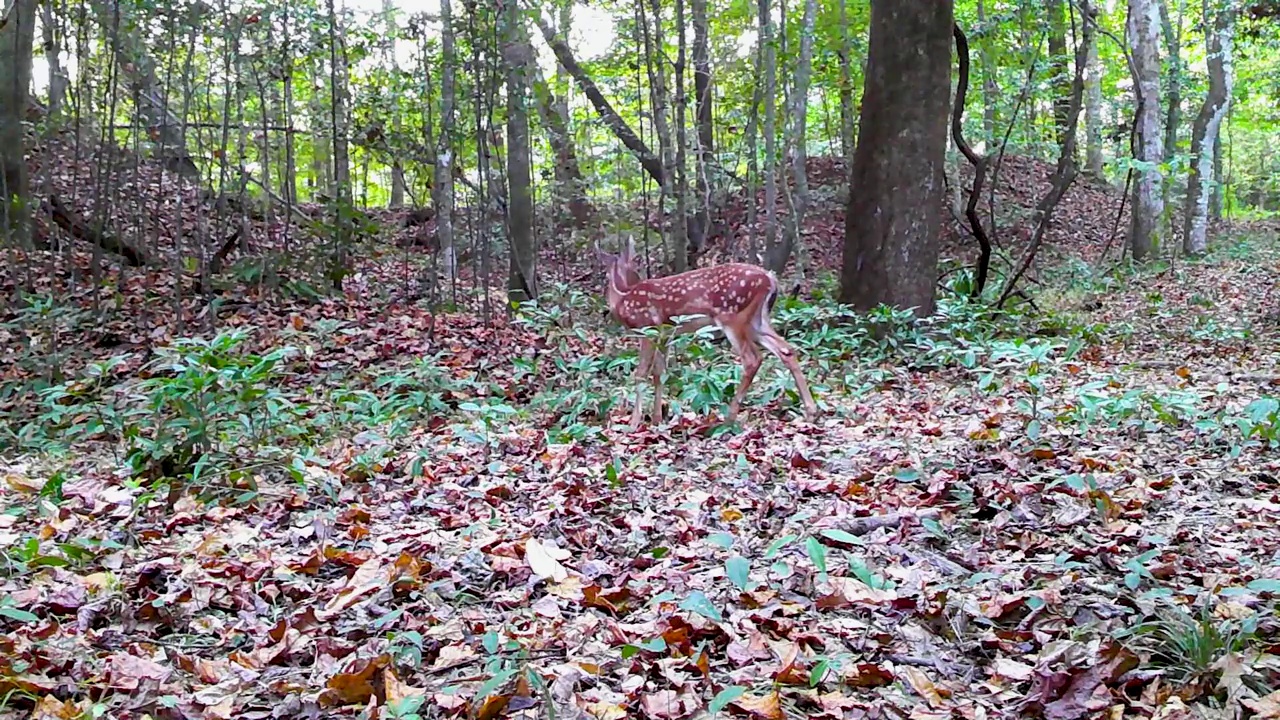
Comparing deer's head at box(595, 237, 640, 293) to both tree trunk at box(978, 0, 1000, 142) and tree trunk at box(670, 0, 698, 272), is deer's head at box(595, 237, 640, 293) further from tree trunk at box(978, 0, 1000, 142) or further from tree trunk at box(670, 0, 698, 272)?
tree trunk at box(978, 0, 1000, 142)

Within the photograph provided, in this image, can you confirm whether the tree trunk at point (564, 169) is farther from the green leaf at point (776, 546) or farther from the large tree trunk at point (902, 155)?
the green leaf at point (776, 546)

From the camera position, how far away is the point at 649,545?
3830 millimetres

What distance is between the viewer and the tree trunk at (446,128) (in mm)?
9781

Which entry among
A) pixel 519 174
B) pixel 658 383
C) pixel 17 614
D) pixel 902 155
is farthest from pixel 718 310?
pixel 519 174

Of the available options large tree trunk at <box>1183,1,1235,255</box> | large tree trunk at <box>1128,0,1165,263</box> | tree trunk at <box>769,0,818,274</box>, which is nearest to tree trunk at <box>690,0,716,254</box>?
tree trunk at <box>769,0,818,274</box>

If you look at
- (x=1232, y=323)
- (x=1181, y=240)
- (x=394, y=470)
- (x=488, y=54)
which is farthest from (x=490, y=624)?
(x=1181, y=240)

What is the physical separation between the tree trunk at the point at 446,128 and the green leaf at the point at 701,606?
7302 millimetres

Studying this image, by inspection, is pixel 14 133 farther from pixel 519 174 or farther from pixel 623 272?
pixel 623 272

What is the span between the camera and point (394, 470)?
5027mm

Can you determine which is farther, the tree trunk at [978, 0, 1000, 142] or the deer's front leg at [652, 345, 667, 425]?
the tree trunk at [978, 0, 1000, 142]

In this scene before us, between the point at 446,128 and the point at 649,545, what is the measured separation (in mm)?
6843

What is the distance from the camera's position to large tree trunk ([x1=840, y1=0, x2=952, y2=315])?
8438 millimetres

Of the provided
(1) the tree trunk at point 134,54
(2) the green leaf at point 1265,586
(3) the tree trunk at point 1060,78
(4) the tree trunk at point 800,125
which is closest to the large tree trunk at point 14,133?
(1) the tree trunk at point 134,54

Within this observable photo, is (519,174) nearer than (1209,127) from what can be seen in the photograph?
Yes
